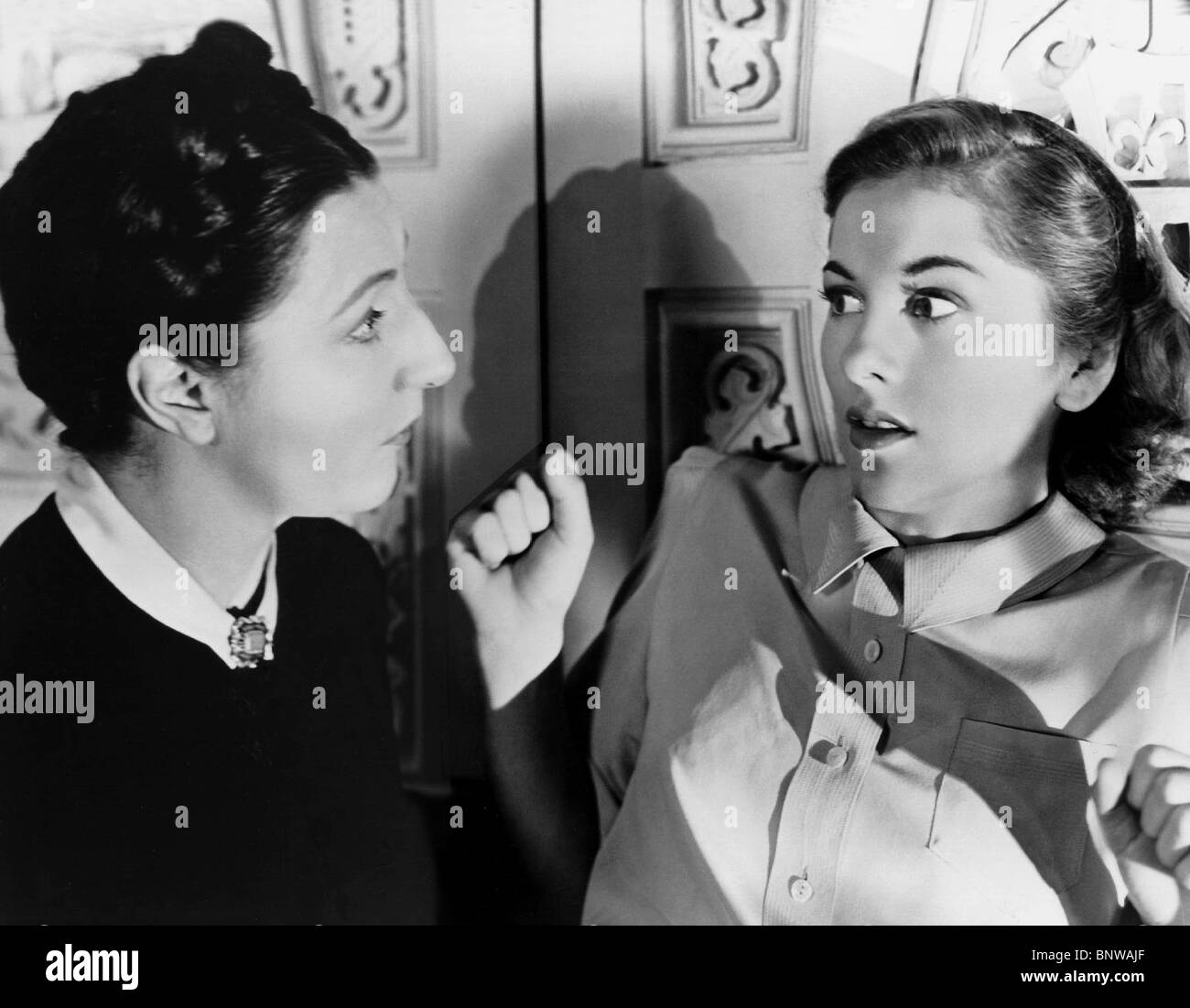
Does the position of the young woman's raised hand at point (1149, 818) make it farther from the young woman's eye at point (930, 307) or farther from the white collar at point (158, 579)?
the white collar at point (158, 579)

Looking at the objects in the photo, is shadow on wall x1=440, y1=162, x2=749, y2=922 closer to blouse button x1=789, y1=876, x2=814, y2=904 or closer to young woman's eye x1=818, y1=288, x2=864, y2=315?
young woman's eye x1=818, y1=288, x2=864, y2=315

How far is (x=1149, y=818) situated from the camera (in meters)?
1.50

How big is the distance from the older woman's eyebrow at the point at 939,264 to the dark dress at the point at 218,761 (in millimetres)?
840

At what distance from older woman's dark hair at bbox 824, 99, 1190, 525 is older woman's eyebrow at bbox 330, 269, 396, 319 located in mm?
598

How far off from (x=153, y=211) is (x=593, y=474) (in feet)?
2.30

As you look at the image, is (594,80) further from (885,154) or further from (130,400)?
(130,400)

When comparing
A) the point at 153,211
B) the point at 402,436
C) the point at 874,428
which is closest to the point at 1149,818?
the point at 874,428

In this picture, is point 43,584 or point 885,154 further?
point 43,584

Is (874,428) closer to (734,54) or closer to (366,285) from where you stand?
(734,54)

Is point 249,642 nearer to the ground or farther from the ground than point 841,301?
nearer to the ground

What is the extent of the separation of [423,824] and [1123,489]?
3.47ft

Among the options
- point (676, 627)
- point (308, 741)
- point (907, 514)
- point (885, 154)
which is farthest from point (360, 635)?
point (885, 154)

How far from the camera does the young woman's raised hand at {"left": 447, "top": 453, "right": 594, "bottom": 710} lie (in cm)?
161
